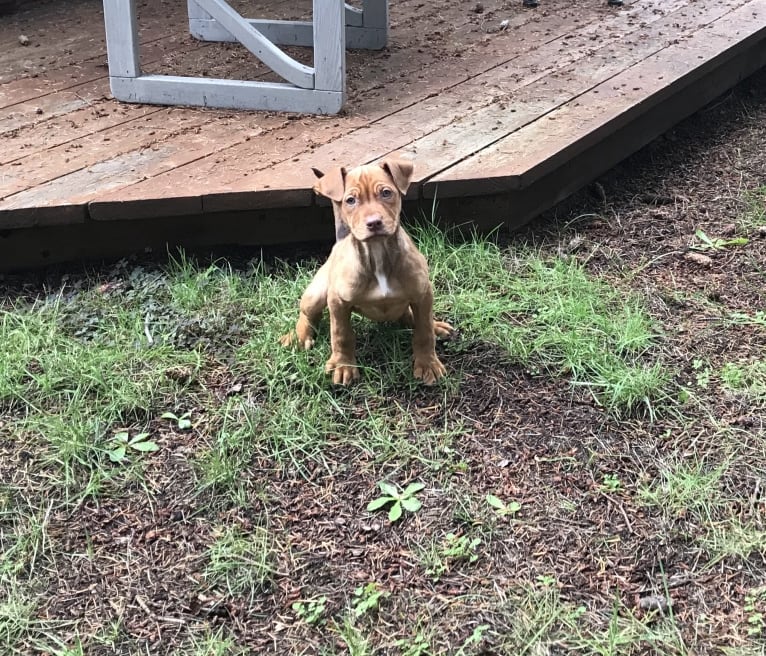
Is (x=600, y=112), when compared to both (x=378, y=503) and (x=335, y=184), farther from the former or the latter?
(x=378, y=503)

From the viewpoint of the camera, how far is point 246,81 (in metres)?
3.88

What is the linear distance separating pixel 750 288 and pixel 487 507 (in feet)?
5.08

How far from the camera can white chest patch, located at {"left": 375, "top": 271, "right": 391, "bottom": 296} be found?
2.28 metres

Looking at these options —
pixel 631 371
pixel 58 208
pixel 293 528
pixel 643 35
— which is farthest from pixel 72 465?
pixel 643 35

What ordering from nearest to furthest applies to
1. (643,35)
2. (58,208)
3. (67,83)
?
(58,208) → (67,83) → (643,35)

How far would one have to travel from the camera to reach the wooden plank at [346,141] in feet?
9.87

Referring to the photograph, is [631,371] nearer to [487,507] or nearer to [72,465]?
[487,507]

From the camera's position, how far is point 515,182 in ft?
10.2

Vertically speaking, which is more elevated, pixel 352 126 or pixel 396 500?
pixel 352 126

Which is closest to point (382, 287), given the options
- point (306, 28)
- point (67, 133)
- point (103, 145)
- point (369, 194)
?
point (369, 194)

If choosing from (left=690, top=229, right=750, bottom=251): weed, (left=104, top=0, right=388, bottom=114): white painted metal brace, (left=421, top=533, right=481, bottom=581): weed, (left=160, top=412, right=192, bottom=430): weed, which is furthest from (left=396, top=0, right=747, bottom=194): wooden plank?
(left=421, top=533, right=481, bottom=581): weed

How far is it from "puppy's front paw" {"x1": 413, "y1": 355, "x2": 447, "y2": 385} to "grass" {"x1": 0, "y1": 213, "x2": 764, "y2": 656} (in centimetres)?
4

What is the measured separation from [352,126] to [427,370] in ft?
4.79

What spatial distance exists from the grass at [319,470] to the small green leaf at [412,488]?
0.7 inches
